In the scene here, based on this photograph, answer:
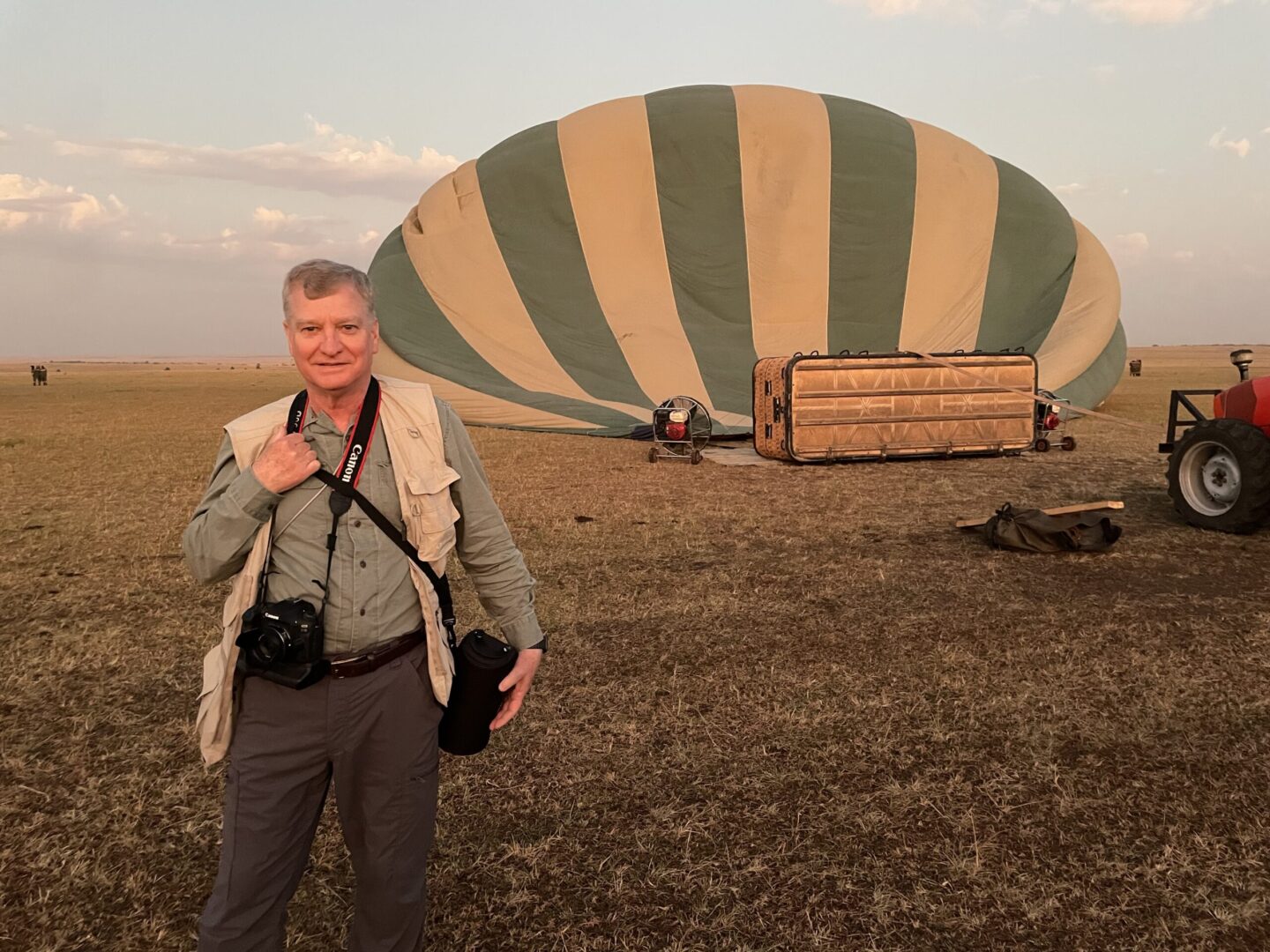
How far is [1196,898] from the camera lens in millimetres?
2656

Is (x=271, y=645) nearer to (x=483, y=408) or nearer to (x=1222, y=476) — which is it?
(x=1222, y=476)

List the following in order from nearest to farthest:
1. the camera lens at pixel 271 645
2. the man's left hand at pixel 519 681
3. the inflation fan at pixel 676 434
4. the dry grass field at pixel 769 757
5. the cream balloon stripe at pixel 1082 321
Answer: the camera lens at pixel 271 645 < the man's left hand at pixel 519 681 < the dry grass field at pixel 769 757 < the inflation fan at pixel 676 434 < the cream balloon stripe at pixel 1082 321

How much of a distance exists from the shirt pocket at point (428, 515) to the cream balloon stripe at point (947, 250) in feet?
45.5

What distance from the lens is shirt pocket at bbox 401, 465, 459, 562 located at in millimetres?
1930

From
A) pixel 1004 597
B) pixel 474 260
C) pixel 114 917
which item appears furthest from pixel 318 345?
pixel 474 260

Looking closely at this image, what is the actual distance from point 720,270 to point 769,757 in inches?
500

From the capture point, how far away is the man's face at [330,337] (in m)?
1.81

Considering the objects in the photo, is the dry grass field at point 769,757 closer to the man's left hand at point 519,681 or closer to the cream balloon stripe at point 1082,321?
the man's left hand at point 519,681

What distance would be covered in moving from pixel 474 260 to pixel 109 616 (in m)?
11.7

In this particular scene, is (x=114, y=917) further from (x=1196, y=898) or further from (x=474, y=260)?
(x=474, y=260)

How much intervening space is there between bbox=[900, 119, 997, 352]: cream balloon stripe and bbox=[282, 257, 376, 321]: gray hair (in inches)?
549

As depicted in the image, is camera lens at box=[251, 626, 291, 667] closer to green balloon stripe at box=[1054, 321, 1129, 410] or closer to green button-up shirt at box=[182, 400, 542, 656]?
green button-up shirt at box=[182, 400, 542, 656]

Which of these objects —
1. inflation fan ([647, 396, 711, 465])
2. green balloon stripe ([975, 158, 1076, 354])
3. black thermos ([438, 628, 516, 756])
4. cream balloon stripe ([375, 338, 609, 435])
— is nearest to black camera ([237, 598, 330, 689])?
black thermos ([438, 628, 516, 756])

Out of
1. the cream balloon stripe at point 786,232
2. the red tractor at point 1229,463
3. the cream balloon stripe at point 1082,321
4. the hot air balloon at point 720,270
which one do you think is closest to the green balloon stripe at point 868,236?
the hot air balloon at point 720,270
